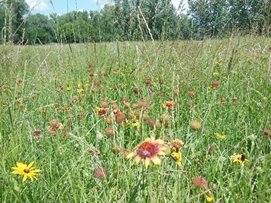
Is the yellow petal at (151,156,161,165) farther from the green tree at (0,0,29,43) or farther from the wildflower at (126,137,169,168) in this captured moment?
the green tree at (0,0,29,43)

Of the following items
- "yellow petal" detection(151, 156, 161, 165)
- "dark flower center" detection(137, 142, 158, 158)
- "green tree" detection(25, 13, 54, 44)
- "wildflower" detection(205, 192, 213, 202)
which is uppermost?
"green tree" detection(25, 13, 54, 44)

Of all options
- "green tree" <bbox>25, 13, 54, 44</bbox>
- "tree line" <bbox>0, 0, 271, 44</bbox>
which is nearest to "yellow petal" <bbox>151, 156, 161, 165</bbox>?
"green tree" <bbox>25, 13, 54, 44</bbox>

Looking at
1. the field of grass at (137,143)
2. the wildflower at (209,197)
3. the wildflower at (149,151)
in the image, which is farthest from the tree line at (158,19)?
the wildflower at (149,151)

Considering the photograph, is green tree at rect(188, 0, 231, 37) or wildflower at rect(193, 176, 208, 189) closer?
wildflower at rect(193, 176, 208, 189)

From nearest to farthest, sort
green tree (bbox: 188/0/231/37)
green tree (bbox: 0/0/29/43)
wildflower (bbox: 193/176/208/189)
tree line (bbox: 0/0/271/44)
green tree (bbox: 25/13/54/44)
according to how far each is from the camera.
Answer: wildflower (bbox: 193/176/208/189)
green tree (bbox: 0/0/29/43)
green tree (bbox: 188/0/231/37)
tree line (bbox: 0/0/271/44)
green tree (bbox: 25/13/54/44)

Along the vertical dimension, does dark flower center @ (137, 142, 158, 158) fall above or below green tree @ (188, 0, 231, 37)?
below

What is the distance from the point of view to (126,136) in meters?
1.43

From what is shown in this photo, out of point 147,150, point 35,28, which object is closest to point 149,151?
point 147,150

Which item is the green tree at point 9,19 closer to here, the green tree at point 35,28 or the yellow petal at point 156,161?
the green tree at point 35,28

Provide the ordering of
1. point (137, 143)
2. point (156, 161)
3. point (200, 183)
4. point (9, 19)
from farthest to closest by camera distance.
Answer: point (9, 19) → point (137, 143) → point (200, 183) → point (156, 161)

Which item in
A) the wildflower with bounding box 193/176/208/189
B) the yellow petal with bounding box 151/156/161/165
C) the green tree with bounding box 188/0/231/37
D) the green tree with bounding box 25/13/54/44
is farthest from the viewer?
the green tree with bounding box 25/13/54/44

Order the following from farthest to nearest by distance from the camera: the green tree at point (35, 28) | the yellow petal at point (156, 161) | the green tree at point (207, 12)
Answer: the green tree at point (35, 28) < the green tree at point (207, 12) < the yellow petal at point (156, 161)

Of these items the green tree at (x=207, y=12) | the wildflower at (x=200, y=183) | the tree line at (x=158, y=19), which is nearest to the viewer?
the wildflower at (x=200, y=183)

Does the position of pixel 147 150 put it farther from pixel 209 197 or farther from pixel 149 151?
pixel 209 197
